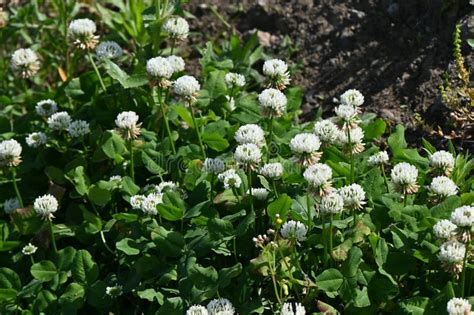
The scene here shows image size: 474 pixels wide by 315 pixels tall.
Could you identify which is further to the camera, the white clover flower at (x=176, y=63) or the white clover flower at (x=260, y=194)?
the white clover flower at (x=176, y=63)

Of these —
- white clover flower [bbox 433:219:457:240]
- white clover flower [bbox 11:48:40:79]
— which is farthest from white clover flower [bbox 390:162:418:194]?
white clover flower [bbox 11:48:40:79]

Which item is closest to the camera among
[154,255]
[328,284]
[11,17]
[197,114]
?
[328,284]

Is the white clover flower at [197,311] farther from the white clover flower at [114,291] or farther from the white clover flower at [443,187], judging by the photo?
the white clover flower at [443,187]

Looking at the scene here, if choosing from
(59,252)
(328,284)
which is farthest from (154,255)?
(328,284)

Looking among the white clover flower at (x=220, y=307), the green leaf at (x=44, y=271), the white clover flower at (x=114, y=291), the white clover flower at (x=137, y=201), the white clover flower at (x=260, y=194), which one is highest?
the white clover flower at (x=260, y=194)

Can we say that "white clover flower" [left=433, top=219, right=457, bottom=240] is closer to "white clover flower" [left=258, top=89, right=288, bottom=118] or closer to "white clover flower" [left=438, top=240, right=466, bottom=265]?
"white clover flower" [left=438, top=240, right=466, bottom=265]

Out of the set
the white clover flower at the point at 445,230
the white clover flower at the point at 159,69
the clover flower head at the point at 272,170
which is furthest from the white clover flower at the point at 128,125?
the white clover flower at the point at 445,230

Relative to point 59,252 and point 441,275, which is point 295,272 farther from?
point 59,252
